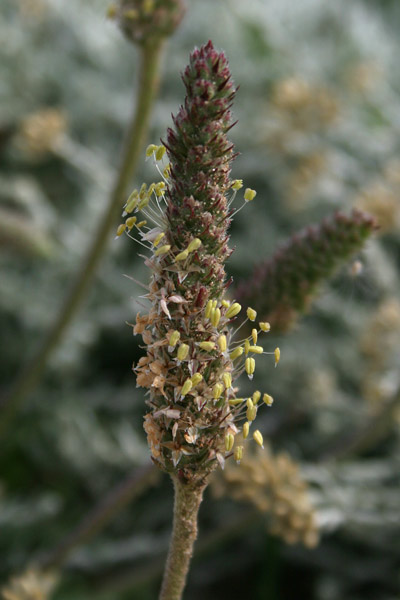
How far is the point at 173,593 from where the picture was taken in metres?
0.92

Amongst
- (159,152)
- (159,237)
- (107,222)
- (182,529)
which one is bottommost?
(182,529)

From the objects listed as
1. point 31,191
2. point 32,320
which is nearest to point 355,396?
point 32,320

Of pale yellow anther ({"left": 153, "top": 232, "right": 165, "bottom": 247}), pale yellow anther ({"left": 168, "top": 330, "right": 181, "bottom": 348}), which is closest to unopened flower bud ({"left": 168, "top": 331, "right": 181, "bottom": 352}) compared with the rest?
pale yellow anther ({"left": 168, "top": 330, "right": 181, "bottom": 348})

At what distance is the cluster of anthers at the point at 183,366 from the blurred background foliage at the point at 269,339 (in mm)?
510

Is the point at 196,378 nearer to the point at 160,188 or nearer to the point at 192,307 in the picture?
the point at 192,307

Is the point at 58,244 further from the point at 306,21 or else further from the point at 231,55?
the point at 306,21

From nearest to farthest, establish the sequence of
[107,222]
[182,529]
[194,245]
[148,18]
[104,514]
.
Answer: [194,245]
[182,529]
[148,18]
[104,514]
[107,222]

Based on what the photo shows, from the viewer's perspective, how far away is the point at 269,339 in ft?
5.79

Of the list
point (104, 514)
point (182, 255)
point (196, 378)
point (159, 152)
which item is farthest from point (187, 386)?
point (104, 514)

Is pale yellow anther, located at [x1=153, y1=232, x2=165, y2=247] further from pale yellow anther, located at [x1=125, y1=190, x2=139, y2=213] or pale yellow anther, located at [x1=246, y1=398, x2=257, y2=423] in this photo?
pale yellow anther, located at [x1=246, y1=398, x2=257, y2=423]

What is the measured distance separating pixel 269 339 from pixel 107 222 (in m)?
0.48

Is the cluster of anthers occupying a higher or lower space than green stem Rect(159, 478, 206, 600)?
higher

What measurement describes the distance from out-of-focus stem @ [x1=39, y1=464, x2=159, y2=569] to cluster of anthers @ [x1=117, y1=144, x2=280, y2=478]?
1.80 ft

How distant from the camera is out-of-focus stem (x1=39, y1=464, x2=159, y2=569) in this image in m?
1.51
